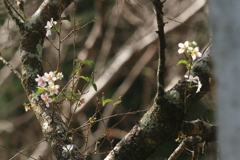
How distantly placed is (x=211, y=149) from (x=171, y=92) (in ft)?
11.0

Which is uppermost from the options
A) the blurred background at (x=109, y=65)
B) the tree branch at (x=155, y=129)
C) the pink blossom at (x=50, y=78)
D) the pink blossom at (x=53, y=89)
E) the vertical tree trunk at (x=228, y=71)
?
the blurred background at (x=109, y=65)

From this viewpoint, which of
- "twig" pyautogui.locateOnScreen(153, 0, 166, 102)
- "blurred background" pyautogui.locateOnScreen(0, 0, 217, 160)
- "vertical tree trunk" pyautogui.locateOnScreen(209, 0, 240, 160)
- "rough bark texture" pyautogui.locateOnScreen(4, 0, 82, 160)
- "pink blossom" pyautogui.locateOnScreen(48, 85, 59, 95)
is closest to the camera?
"vertical tree trunk" pyautogui.locateOnScreen(209, 0, 240, 160)

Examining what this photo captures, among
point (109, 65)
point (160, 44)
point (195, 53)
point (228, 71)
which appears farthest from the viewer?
point (109, 65)

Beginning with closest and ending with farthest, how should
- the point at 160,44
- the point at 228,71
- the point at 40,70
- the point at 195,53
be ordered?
the point at 228,71, the point at 160,44, the point at 195,53, the point at 40,70

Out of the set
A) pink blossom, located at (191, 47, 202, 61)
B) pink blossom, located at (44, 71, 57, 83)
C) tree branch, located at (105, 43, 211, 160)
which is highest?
pink blossom, located at (44, 71, 57, 83)

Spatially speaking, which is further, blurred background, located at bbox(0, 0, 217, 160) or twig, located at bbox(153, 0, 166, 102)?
blurred background, located at bbox(0, 0, 217, 160)

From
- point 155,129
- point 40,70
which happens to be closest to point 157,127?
point 155,129

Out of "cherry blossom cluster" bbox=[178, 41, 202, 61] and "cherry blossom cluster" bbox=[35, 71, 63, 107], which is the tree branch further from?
"cherry blossom cluster" bbox=[35, 71, 63, 107]

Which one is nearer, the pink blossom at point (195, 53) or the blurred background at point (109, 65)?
the pink blossom at point (195, 53)

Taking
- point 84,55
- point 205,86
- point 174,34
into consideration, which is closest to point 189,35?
point 174,34

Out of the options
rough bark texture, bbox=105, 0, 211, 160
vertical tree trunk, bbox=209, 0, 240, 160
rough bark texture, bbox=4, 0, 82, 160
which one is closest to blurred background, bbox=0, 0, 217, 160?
rough bark texture, bbox=4, 0, 82, 160

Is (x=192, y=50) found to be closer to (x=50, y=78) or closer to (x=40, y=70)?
(x=50, y=78)

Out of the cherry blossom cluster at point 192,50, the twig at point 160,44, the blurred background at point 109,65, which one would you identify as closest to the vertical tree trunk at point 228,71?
the twig at point 160,44

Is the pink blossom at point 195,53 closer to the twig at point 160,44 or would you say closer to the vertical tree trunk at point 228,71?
the twig at point 160,44
